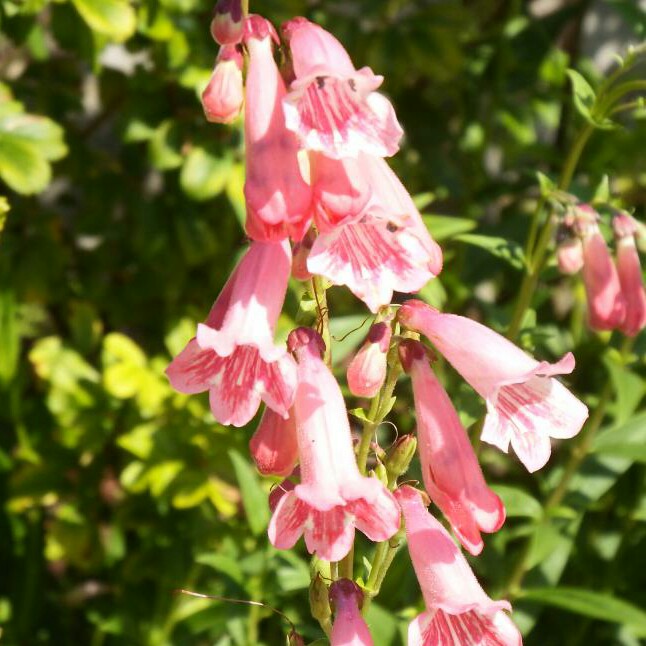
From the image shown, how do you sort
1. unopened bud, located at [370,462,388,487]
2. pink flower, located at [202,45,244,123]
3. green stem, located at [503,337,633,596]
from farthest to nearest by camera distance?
green stem, located at [503,337,633,596] < unopened bud, located at [370,462,388,487] < pink flower, located at [202,45,244,123]

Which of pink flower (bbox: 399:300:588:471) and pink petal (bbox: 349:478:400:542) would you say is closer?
pink petal (bbox: 349:478:400:542)

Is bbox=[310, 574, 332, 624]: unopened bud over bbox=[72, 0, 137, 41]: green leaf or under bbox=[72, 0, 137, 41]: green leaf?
under

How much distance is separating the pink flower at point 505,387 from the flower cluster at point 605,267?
676 mm

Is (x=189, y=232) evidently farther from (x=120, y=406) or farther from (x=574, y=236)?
(x=574, y=236)

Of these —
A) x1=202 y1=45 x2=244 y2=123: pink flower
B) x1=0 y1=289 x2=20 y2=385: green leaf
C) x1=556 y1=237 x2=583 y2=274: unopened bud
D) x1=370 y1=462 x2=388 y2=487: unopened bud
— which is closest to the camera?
x1=202 y1=45 x2=244 y2=123: pink flower

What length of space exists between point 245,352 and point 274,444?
0.50 ft

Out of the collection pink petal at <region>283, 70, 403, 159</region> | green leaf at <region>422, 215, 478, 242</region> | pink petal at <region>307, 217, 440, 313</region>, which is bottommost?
green leaf at <region>422, 215, 478, 242</region>

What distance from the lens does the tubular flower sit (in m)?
2.43

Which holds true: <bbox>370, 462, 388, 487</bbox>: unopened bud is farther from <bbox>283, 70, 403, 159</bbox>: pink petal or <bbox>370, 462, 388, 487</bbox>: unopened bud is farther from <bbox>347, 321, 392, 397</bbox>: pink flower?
<bbox>283, 70, 403, 159</bbox>: pink petal

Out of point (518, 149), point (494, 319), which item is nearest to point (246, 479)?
point (494, 319)

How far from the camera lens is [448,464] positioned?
5.67 ft

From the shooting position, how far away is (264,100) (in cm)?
170

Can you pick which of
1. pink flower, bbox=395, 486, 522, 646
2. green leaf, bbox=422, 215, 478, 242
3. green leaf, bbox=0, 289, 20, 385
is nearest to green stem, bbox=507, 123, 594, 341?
green leaf, bbox=422, 215, 478, 242

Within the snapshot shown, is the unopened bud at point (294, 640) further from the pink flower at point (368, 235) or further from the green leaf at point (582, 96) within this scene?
the green leaf at point (582, 96)
